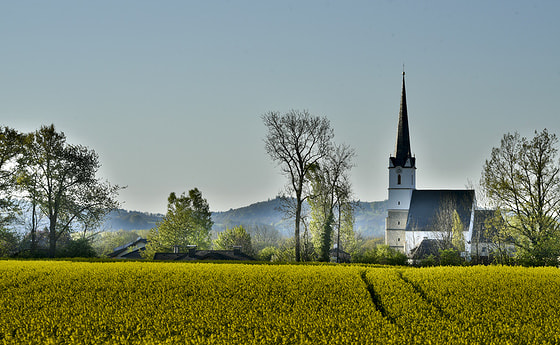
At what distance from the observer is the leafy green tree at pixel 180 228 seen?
67.1m

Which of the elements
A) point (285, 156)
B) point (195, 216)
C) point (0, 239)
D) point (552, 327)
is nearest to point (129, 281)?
point (552, 327)

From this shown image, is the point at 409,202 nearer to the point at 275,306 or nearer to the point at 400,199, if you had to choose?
the point at 400,199

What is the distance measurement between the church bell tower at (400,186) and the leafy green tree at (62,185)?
2424 inches

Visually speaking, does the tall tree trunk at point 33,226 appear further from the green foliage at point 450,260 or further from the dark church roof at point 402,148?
the dark church roof at point 402,148

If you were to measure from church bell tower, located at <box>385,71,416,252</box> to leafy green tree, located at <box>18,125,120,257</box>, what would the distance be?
6156 cm

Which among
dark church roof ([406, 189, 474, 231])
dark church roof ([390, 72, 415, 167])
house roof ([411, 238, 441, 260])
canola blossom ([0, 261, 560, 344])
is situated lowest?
house roof ([411, 238, 441, 260])

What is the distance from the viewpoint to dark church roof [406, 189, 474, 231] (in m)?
90.8

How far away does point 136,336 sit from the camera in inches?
512

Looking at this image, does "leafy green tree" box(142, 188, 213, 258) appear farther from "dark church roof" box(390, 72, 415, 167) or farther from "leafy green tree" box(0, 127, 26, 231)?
"dark church roof" box(390, 72, 415, 167)

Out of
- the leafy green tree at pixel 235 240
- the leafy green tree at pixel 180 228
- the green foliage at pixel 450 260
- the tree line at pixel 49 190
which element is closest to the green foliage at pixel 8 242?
the tree line at pixel 49 190

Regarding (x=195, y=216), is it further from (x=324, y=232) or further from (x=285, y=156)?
(x=285, y=156)

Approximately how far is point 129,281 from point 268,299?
5.44 m

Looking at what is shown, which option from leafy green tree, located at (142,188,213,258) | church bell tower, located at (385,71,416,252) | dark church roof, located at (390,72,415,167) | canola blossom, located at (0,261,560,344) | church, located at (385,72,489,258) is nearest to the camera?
canola blossom, located at (0,261,560,344)

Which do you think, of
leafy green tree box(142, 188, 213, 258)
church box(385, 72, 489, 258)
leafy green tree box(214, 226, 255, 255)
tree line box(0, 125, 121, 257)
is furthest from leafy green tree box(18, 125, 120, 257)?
church box(385, 72, 489, 258)
